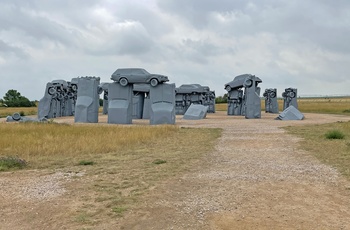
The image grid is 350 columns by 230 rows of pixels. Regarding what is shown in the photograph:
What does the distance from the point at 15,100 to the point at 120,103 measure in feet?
164

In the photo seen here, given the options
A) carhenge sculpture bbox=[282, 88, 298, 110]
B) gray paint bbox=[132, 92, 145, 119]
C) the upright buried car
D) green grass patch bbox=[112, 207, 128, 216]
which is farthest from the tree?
green grass patch bbox=[112, 207, 128, 216]

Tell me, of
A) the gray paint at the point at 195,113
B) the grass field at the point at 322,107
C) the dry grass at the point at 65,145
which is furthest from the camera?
the grass field at the point at 322,107

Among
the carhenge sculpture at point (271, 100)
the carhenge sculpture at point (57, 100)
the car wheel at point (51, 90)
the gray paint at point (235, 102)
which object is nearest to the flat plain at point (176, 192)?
the car wheel at point (51, 90)

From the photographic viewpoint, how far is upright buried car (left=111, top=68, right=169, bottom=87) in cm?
2445

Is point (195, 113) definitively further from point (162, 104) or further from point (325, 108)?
point (325, 108)

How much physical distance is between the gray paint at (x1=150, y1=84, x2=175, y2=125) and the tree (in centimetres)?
5046

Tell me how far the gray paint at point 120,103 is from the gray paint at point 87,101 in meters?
2.25

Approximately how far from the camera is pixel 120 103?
25469mm

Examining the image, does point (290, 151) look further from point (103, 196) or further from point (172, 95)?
point (172, 95)

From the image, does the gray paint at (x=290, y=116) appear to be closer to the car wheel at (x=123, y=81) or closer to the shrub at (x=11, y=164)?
the car wheel at (x=123, y=81)

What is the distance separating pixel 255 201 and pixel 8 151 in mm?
8375

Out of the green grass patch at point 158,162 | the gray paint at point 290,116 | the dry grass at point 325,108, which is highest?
the dry grass at point 325,108

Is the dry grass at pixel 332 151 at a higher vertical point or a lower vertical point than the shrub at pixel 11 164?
higher

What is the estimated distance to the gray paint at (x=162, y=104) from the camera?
80.8 ft
